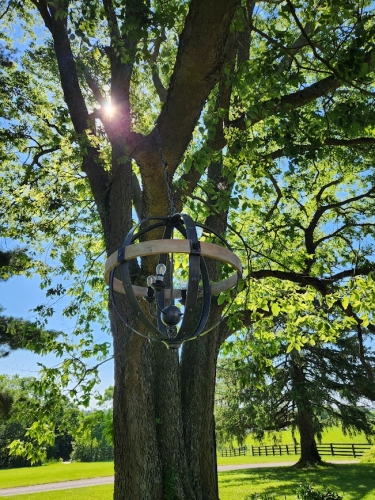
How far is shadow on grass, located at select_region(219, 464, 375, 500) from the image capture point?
10828 mm

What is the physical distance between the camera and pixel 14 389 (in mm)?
8023

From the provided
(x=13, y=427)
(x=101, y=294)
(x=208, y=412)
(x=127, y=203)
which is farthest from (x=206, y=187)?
(x=13, y=427)

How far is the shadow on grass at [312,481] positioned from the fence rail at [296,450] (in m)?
7.14

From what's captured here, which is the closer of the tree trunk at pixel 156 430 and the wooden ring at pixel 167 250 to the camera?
the wooden ring at pixel 167 250

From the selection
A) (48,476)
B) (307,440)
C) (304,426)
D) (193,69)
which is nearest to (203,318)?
(193,69)

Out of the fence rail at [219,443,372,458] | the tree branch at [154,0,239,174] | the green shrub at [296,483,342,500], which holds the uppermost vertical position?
the tree branch at [154,0,239,174]

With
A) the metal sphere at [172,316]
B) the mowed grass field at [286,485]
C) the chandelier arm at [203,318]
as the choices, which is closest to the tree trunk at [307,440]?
the mowed grass field at [286,485]

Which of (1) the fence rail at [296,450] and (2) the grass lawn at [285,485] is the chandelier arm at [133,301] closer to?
(2) the grass lawn at [285,485]

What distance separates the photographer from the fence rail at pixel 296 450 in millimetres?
27083

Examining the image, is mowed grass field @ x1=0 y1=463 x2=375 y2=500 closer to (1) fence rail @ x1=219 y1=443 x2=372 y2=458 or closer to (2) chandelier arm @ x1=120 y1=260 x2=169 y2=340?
(1) fence rail @ x1=219 y1=443 x2=372 y2=458

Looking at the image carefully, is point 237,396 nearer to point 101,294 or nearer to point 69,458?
point 101,294

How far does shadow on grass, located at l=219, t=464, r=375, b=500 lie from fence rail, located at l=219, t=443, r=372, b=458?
7.14 m

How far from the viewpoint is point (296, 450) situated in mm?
29266

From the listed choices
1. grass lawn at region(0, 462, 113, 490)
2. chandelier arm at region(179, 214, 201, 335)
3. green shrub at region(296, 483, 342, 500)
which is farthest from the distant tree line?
grass lawn at region(0, 462, 113, 490)
